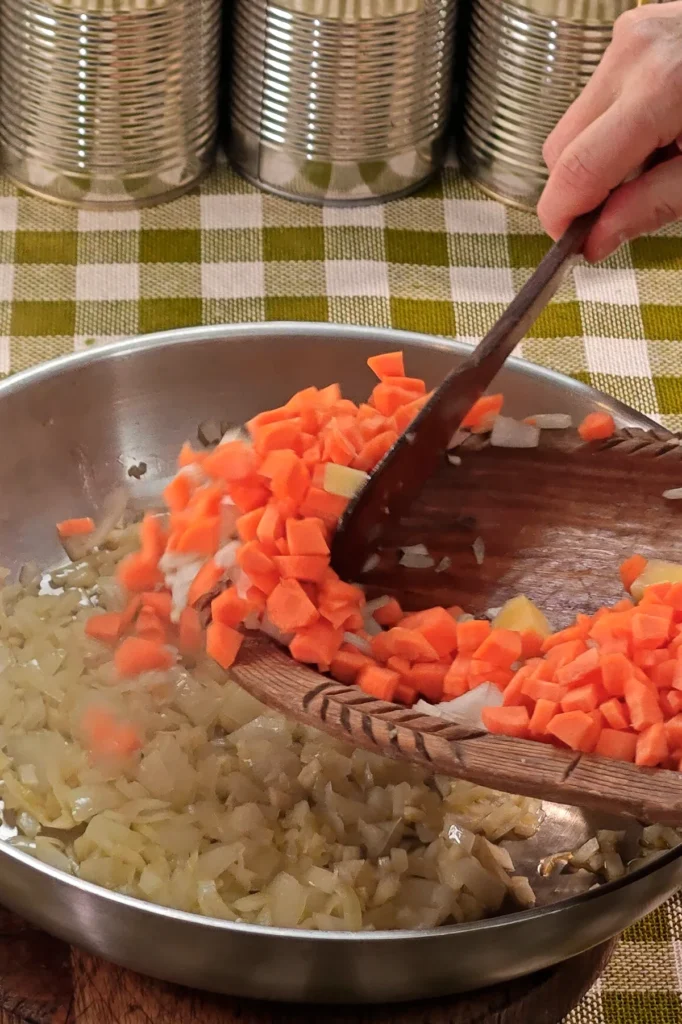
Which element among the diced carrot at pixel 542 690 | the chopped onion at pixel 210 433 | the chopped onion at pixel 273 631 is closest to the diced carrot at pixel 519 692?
the diced carrot at pixel 542 690

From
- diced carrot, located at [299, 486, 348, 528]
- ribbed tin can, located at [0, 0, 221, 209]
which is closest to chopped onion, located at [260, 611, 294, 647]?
diced carrot, located at [299, 486, 348, 528]

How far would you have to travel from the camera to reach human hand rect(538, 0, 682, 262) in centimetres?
112

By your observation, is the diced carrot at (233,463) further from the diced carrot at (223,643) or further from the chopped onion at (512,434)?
the chopped onion at (512,434)

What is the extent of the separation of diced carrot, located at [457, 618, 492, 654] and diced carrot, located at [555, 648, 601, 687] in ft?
0.38

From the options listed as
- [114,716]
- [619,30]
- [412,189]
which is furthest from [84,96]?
[114,716]

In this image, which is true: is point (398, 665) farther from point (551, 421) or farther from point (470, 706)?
point (551, 421)

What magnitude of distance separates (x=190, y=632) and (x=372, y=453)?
0.83ft

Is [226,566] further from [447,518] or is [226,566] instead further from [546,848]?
[546,848]

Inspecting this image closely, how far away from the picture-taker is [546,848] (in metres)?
1.15

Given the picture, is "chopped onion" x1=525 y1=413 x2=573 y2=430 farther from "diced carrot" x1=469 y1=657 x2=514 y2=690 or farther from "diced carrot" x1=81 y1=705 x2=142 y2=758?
"diced carrot" x1=81 y1=705 x2=142 y2=758

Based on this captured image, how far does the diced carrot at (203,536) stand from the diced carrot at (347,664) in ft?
0.55

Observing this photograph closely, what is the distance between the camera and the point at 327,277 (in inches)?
81.4

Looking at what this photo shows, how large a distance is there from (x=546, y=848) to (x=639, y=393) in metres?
1.00

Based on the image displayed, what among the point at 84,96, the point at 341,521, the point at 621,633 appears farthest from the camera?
the point at 84,96
